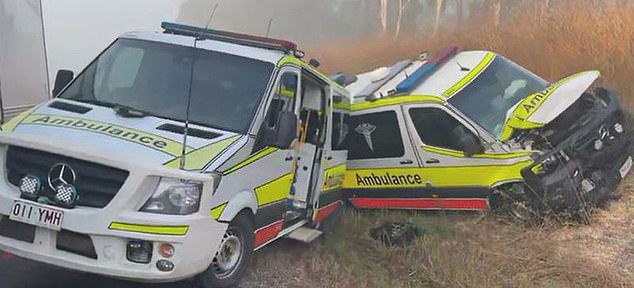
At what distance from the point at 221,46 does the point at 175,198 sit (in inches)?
77.9

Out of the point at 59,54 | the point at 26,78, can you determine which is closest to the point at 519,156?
the point at 26,78

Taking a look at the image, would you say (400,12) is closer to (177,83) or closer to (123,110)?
(177,83)

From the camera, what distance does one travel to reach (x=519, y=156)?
26.6 feet

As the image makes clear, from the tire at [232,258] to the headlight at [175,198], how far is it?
0.54 m

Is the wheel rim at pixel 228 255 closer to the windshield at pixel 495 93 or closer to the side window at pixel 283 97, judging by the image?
the side window at pixel 283 97

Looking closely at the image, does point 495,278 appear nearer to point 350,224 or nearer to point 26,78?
point 350,224

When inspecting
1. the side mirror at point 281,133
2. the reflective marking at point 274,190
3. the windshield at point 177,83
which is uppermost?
the windshield at point 177,83

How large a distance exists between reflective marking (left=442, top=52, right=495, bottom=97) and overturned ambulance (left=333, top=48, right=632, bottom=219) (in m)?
0.01

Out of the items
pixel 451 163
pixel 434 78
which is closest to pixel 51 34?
pixel 434 78

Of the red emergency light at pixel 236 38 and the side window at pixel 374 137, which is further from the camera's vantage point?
the side window at pixel 374 137

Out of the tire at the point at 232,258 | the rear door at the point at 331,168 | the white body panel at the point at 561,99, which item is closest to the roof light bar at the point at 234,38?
the rear door at the point at 331,168

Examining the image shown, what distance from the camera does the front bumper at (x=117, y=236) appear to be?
4988mm

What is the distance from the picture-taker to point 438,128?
8594 mm

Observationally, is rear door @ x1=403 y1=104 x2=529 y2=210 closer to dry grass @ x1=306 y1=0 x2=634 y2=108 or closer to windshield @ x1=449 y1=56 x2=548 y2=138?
windshield @ x1=449 y1=56 x2=548 y2=138
